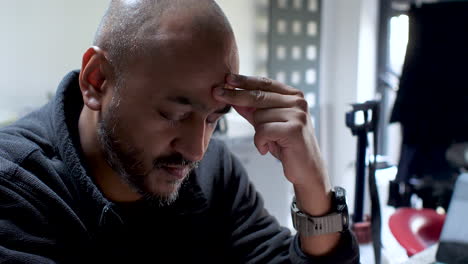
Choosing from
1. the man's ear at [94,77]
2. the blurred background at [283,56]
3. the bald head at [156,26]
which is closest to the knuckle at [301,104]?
the bald head at [156,26]

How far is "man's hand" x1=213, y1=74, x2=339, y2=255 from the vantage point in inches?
35.6

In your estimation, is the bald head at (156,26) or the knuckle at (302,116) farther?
the knuckle at (302,116)

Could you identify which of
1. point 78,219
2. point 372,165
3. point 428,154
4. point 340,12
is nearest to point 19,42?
point 78,219

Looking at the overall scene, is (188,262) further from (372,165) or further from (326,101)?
(326,101)

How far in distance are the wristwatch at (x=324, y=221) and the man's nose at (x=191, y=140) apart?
0.31m

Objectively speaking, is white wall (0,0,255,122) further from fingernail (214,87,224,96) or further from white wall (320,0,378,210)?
white wall (320,0,378,210)

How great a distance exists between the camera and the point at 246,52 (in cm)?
274

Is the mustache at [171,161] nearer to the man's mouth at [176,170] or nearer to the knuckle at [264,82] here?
the man's mouth at [176,170]

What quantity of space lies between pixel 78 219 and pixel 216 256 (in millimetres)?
410

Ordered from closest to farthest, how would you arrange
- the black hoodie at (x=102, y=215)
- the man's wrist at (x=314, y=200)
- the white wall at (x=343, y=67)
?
the black hoodie at (x=102, y=215) < the man's wrist at (x=314, y=200) < the white wall at (x=343, y=67)

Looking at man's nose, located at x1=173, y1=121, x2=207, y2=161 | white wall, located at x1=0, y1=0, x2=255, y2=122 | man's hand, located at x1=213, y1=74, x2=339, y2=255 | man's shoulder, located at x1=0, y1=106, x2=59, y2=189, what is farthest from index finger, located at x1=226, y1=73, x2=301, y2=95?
white wall, located at x1=0, y1=0, x2=255, y2=122

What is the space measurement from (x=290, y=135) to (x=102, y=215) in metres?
0.44

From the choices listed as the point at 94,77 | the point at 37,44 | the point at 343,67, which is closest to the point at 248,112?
the point at 94,77

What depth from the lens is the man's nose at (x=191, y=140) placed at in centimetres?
85
